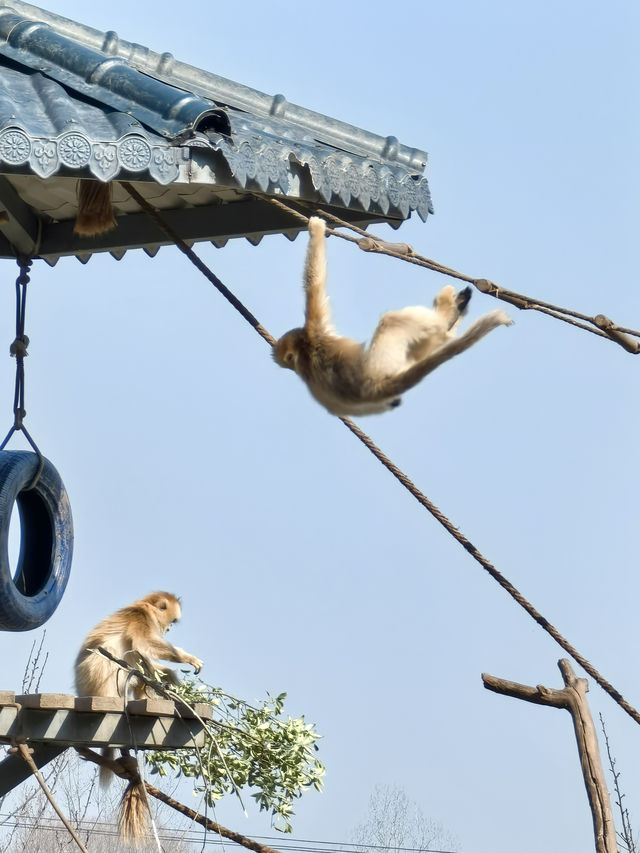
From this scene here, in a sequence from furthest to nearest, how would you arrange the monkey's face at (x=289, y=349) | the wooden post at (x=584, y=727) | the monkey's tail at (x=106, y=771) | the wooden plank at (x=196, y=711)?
the monkey's tail at (x=106, y=771), the wooden plank at (x=196, y=711), the monkey's face at (x=289, y=349), the wooden post at (x=584, y=727)

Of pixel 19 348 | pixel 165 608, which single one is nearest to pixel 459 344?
pixel 165 608

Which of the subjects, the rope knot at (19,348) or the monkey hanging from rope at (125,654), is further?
the rope knot at (19,348)

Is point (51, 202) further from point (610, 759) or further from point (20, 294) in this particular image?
point (610, 759)

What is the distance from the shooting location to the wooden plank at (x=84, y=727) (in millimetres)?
4113

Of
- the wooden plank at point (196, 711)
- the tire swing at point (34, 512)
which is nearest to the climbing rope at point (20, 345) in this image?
the tire swing at point (34, 512)

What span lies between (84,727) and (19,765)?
479 mm

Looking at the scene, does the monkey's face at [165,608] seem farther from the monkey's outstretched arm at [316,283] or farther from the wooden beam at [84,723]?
the monkey's outstretched arm at [316,283]

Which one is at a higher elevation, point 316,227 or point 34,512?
point 34,512

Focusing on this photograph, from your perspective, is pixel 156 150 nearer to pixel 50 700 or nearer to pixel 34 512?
pixel 50 700

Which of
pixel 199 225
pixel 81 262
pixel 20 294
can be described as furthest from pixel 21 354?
pixel 199 225

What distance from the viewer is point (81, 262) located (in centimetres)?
563

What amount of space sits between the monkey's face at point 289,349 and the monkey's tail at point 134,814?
1720 mm

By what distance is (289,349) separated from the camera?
12.2ft

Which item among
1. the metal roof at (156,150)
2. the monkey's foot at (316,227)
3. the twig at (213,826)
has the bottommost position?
the twig at (213,826)
